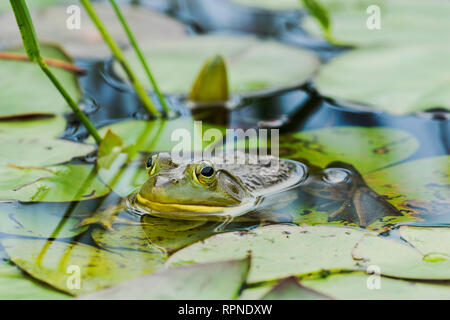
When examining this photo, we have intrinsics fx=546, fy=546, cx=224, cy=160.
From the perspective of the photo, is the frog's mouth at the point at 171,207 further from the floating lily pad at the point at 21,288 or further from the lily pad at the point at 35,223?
the floating lily pad at the point at 21,288

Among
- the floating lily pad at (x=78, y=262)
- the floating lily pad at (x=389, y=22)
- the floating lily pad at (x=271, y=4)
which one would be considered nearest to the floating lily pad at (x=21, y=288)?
the floating lily pad at (x=78, y=262)

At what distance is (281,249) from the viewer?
1733 millimetres

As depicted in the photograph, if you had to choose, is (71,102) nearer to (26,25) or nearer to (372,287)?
(26,25)

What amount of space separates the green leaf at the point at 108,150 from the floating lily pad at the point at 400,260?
1181mm

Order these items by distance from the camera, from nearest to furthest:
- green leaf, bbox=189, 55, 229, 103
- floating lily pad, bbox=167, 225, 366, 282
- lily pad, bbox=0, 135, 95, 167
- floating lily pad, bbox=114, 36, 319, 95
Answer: floating lily pad, bbox=167, 225, 366, 282 < lily pad, bbox=0, 135, 95, 167 < green leaf, bbox=189, 55, 229, 103 < floating lily pad, bbox=114, 36, 319, 95

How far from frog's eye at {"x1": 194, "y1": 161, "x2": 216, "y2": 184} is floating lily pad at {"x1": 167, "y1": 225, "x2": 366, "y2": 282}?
0.26m

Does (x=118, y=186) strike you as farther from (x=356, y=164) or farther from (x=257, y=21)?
(x=257, y=21)

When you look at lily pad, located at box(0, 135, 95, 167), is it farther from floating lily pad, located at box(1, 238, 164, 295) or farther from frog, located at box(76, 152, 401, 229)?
floating lily pad, located at box(1, 238, 164, 295)

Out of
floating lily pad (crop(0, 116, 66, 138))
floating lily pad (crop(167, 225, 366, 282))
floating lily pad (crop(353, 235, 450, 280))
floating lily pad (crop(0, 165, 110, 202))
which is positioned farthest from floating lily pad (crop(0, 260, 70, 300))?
floating lily pad (crop(0, 116, 66, 138))

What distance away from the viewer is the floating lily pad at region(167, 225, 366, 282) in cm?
164

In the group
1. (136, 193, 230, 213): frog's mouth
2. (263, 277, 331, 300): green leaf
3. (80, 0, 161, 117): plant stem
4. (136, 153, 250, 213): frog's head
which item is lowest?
(263, 277, 331, 300): green leaf

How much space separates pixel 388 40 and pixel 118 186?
238 centimetres

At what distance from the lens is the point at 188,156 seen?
247 cm

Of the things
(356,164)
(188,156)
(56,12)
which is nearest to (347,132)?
(356,164)
